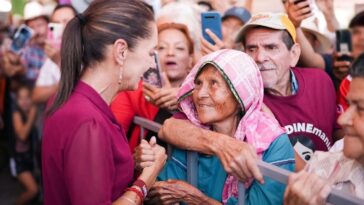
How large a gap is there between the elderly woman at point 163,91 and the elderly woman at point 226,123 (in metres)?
0.39

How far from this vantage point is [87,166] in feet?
4.48

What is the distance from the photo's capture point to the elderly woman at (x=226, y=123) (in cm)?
168

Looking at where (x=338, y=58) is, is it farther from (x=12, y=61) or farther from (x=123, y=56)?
(x=12, y=61)

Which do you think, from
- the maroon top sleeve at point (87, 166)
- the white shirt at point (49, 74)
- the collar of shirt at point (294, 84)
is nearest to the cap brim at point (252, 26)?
the collar of shirt at point (294, 84)

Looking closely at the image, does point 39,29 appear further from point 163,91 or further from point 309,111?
point 309,111

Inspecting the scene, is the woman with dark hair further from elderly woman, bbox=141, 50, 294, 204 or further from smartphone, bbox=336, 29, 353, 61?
smartphone, bbox=336, 29, 353, 61

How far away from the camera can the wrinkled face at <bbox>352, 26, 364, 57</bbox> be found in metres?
2.61

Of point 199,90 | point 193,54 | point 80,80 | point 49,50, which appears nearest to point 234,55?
point 199,90

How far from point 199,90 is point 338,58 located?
1244 mm

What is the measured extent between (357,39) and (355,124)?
1351mm

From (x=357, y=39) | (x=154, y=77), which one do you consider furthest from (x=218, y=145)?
(x=357, y=39)

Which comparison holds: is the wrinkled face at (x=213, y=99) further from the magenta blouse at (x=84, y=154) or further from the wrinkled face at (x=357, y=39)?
the wrinkled face at (x=357, y=39)

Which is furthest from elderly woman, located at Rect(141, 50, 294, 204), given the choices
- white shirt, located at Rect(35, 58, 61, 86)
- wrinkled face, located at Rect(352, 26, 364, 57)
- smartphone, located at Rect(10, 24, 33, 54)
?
smartphone, located at Rect(10, 24, 33, 54)

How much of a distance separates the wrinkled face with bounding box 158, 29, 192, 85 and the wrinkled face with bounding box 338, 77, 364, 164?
1.17 metres
